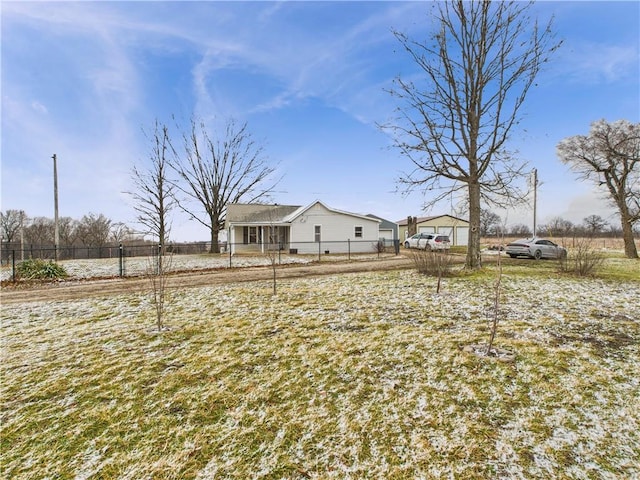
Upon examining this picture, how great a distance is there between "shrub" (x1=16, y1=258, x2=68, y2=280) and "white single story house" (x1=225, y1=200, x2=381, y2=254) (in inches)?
467

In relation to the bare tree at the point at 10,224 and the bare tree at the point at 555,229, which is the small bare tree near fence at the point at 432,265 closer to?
the bare tree at the point at 555,229

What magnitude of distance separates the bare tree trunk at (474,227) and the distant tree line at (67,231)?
131 ft

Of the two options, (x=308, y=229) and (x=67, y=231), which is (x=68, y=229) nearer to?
(x=67, y=231)

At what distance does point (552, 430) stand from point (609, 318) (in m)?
4.22

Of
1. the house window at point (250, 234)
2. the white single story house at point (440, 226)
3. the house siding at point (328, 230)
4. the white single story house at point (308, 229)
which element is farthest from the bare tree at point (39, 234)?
the white single story house at point (440, 226)

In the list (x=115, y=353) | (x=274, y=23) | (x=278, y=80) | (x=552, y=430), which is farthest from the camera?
(x=278, y=80)

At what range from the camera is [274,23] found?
381 inches

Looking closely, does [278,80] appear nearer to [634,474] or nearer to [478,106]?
[478,106]

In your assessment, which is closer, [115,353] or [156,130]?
[115,353]

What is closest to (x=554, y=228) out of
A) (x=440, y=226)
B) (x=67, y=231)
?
(x=440, y=226)

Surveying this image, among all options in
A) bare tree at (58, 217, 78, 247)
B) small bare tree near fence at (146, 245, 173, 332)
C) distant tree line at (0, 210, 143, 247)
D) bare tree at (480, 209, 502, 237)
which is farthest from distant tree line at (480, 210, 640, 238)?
bare tree at (58, 217, 78, 247)

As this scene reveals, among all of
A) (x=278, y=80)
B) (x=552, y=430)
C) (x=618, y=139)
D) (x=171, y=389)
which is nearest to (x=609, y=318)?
(x=552, y=430)

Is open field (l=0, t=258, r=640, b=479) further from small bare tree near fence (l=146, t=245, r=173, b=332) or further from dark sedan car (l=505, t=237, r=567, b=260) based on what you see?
dark sedan car (l=505, t=237, r=567, b=260)

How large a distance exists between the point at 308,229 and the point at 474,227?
1459 cm
